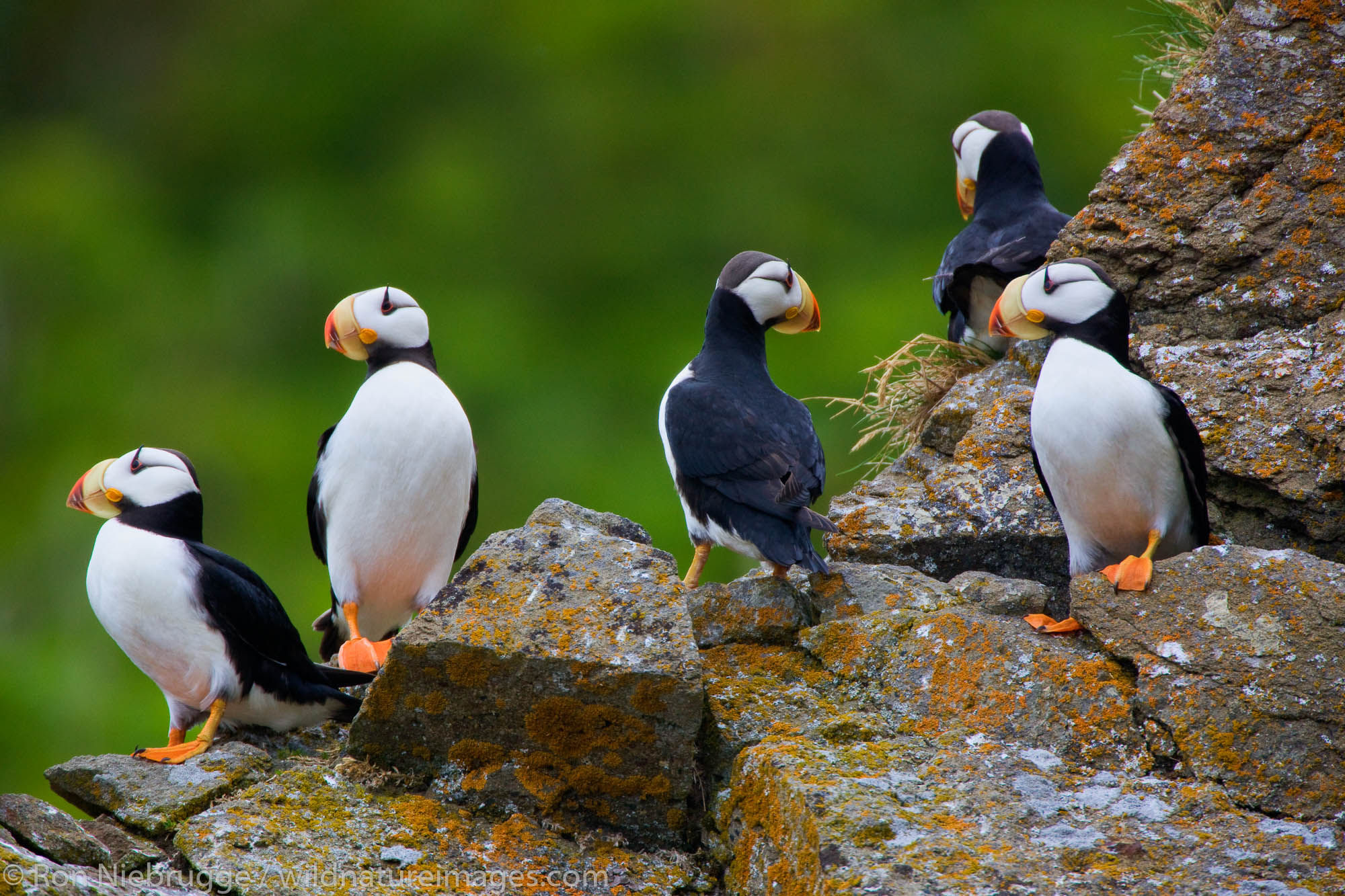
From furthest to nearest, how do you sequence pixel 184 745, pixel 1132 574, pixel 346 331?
pixel 346 331, pixel 184 745, pixel 1132 574

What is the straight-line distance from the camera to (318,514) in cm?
523

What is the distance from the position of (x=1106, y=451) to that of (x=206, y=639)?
267 centimetres

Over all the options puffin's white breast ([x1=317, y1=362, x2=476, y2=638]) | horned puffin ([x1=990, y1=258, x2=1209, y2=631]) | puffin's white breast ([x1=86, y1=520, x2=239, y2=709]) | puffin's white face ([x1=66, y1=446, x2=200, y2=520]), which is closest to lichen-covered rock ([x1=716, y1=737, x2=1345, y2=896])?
horned puffin ([x1=990, y1=258, x2=1209, y2=631])

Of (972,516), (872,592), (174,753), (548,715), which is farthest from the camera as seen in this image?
(972,516)

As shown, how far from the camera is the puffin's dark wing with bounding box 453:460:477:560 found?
533 cm

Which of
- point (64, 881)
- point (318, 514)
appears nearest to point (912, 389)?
point (318, 514)

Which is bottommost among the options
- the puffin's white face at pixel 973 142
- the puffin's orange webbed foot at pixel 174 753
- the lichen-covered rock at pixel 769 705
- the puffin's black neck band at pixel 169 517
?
the puffin's orange webbed foot at pixel 174 753

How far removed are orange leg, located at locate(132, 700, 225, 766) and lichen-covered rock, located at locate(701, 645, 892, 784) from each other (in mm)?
1348

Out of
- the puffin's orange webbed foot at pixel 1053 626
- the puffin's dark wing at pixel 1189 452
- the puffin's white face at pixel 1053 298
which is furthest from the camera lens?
the puffin's white face at pixel 1053 298

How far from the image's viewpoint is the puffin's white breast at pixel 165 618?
4262 mm

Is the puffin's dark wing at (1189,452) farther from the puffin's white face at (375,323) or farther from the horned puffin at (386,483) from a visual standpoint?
the puffin's white face at (375,323)

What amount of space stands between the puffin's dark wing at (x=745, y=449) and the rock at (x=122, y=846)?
2114 millimetres

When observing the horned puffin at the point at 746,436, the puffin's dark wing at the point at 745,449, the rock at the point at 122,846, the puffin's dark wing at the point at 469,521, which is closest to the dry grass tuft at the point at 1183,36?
the horned puffin at the point at 746,436

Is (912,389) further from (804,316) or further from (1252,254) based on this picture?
(1252,254)
